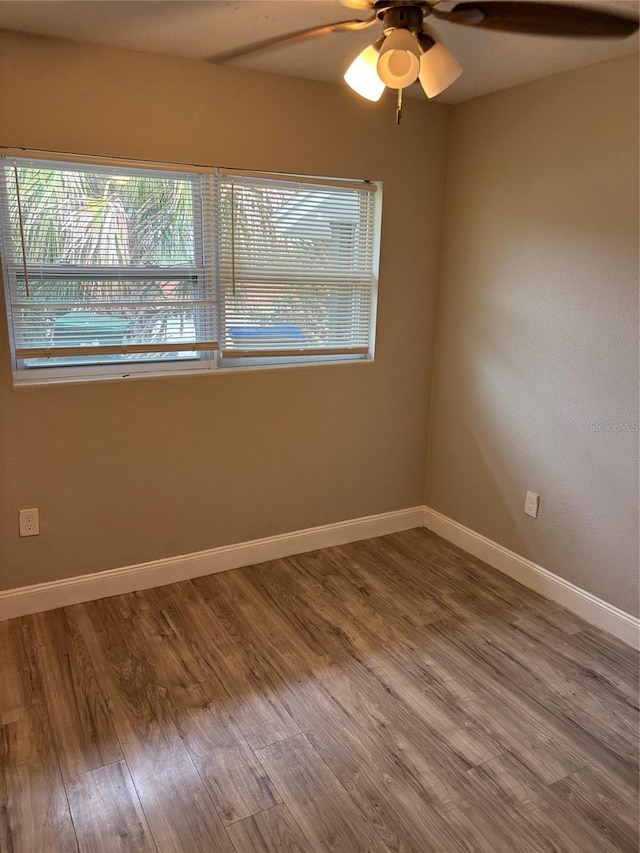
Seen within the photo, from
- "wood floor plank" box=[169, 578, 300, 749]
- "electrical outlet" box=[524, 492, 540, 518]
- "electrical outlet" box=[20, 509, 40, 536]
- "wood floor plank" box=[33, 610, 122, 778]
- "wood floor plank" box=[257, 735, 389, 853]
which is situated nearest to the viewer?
"wood floor plank" box=[257, 735, 389, 853]

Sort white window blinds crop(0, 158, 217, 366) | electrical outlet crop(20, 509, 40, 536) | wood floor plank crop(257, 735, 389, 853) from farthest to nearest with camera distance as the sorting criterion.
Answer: electrical outlet crop(20, 509, 40, 536)
white window blinds crop(0, 158, 217, 366)
wood floor plank crop(257, 735, 389, 853)

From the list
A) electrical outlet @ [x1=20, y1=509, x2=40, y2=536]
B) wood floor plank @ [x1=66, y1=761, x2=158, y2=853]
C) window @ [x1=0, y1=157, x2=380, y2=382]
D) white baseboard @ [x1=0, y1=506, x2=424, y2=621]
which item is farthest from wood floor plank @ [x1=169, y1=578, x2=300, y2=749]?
window @ [x1=0, y1=157, x2=380, y2=382]

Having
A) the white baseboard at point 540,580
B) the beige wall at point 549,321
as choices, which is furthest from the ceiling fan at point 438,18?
the white baseboard at point 540,580

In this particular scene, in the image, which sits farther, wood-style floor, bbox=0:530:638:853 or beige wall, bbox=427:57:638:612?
beige wall, bbox=427:57:638:612

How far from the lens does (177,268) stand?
269cm

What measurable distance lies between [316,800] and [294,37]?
2.18 meters

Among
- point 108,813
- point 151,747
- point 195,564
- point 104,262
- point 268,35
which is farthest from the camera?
point 195,564

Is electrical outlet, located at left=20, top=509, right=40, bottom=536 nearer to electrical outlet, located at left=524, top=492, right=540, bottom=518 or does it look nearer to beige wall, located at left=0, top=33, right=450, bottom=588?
beige wall, located at left=0, top=33, right=450, bottom=588

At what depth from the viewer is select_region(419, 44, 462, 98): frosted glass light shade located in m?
1.71

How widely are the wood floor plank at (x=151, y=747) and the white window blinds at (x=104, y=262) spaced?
1.17 meters

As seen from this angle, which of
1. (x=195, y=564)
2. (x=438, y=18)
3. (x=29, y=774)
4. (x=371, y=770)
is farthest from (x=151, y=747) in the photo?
(x=438, y=18)

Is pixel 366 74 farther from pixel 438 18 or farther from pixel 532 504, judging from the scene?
pixel 532 504

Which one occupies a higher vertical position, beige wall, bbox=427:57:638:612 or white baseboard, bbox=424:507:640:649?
beige wall, bbox=427:57:638:612

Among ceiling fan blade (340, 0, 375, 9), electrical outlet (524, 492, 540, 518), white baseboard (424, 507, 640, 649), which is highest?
ceiling fan blade (340, 0, 375, 9)
